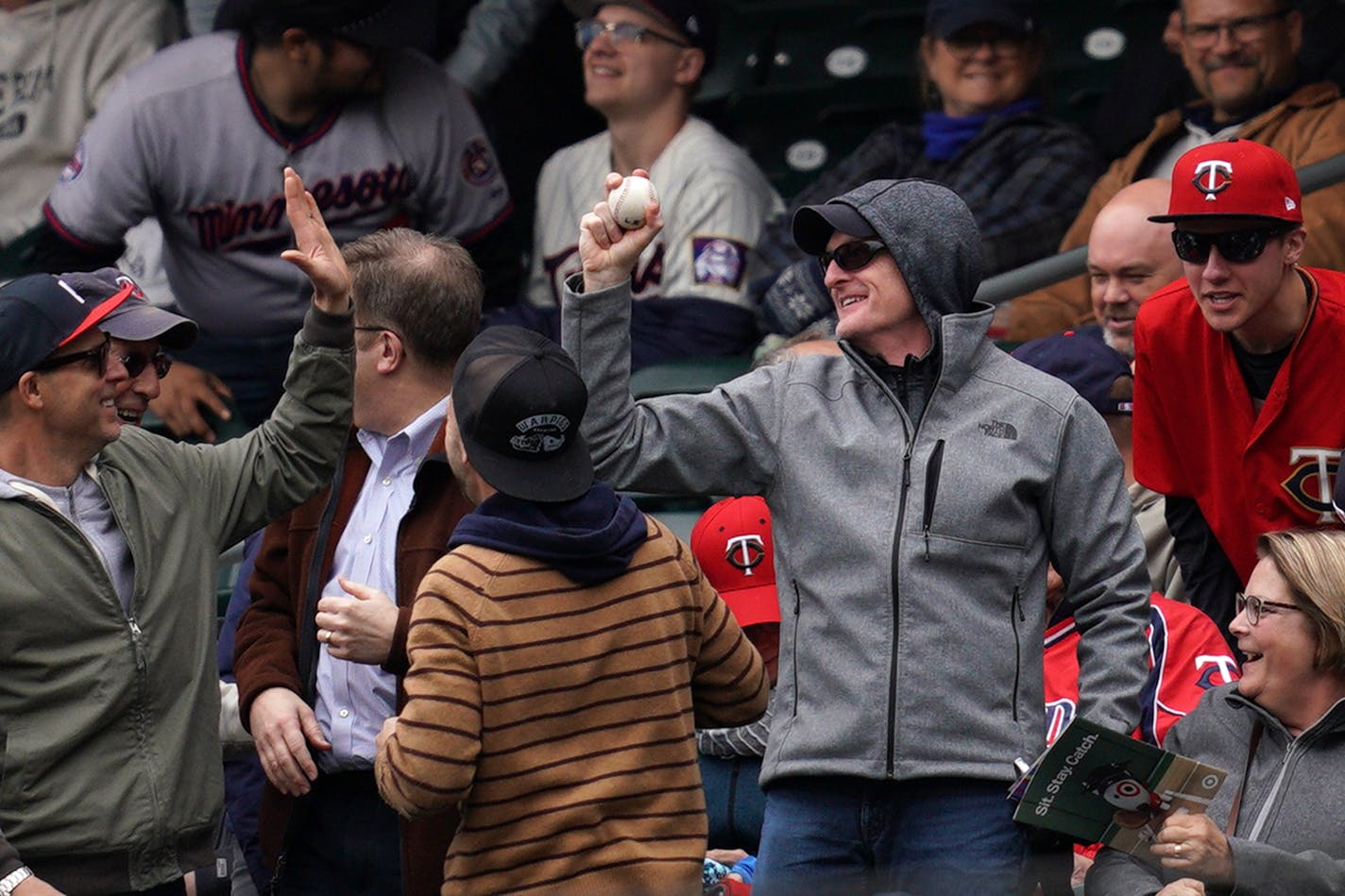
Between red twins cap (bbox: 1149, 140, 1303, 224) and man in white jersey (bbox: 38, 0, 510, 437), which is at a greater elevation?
red twins cap (bbox: 1149, 140, 1303, 224)

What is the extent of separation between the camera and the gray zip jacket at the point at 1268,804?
9.81 ft

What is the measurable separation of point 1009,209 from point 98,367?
2984mm

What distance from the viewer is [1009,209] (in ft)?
18.4

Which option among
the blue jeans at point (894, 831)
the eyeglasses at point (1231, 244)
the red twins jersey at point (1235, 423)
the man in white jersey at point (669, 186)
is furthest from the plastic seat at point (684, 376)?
the blue jeans at point (894, 831)

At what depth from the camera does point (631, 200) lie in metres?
3.00

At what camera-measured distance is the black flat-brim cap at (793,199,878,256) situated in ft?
10.5

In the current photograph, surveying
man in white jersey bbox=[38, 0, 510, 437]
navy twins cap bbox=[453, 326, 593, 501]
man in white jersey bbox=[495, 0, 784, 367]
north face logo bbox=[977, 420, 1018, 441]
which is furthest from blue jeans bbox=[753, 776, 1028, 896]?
man in white jersey bbox=[38, 0, 510, 437]

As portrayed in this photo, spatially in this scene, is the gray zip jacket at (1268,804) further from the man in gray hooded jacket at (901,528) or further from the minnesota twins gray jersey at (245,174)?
the minnesota twins gray jersey at (245,174)

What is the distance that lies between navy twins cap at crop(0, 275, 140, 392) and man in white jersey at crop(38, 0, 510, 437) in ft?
7.98

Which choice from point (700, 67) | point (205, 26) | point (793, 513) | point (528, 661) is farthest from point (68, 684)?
point (205, 26)

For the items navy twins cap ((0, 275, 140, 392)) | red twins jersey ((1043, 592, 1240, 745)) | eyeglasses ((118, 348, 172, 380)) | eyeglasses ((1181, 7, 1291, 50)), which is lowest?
red twins jersey ((1043, 592, 1240, 745))

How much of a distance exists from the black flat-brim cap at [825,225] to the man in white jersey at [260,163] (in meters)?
2.56

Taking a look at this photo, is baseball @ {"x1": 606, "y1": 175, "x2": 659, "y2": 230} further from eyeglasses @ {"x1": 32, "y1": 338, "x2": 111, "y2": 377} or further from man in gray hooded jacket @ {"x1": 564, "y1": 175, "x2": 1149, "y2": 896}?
eyeglasses @ {"x1": 32, "y1": 338, "x2": 111, "y2": 377}

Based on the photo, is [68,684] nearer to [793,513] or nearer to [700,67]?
[793,513]
